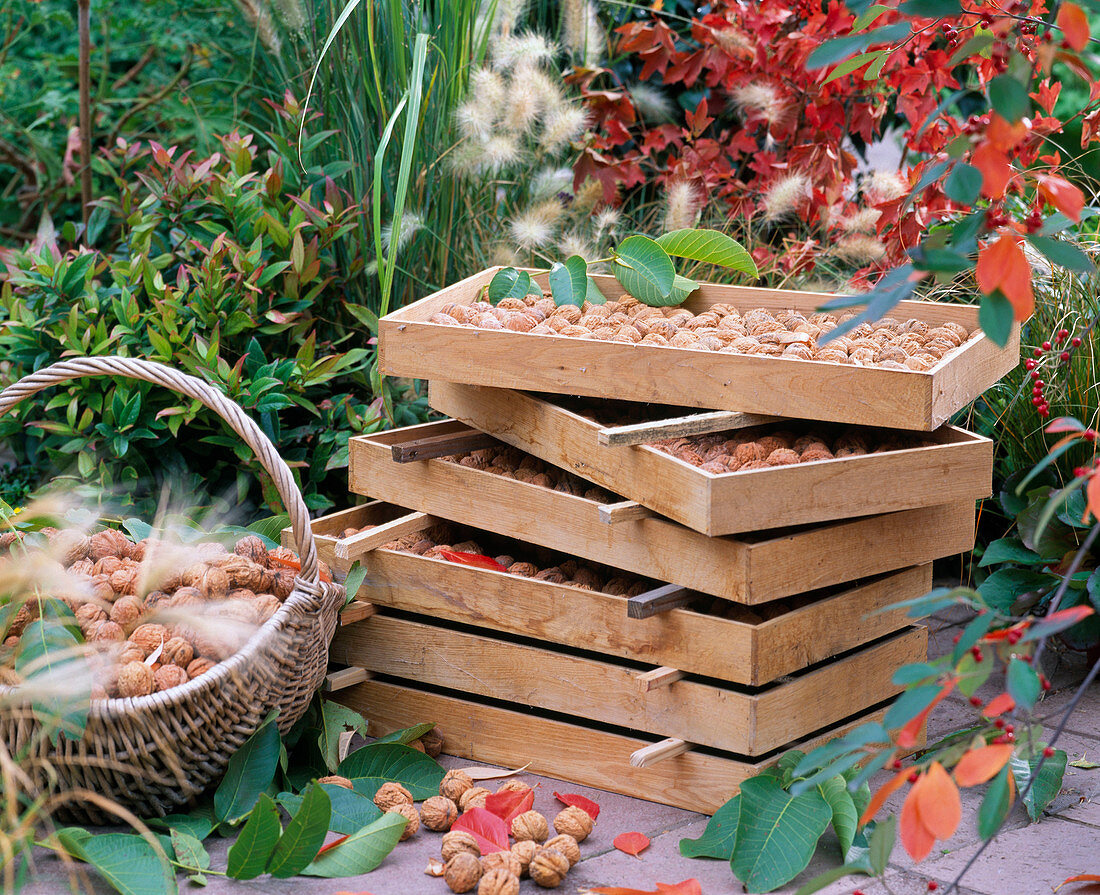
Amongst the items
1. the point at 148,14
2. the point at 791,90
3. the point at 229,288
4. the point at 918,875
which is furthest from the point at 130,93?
the point at 918,875

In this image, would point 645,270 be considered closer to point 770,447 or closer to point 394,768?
point 770,447

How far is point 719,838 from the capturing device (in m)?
1.84

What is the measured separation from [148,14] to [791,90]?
105 inches

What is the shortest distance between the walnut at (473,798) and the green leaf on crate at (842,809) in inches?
23.4

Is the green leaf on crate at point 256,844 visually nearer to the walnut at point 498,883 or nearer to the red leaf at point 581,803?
the walnut at point 498,883

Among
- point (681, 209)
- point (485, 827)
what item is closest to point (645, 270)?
point (681, 209)

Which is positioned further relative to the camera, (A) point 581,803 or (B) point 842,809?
(A) point 581,803

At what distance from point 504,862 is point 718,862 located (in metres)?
0.37

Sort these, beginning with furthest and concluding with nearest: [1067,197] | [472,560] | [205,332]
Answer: [205,332], [472,560], [1067,197]

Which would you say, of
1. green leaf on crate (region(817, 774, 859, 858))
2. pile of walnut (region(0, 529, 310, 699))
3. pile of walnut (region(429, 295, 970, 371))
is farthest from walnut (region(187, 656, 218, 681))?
green leaf on crate (region(817, 774, 859, 858))

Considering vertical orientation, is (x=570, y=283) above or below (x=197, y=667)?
above

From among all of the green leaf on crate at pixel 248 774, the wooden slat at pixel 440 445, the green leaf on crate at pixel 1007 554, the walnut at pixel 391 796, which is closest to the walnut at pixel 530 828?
the walnut at pixel 391 796

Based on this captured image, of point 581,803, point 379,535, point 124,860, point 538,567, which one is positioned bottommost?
point 581,803

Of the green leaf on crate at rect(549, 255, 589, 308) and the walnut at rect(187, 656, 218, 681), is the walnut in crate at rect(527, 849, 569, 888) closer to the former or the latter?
the walnut at rect(187, 656, 218, 681)
